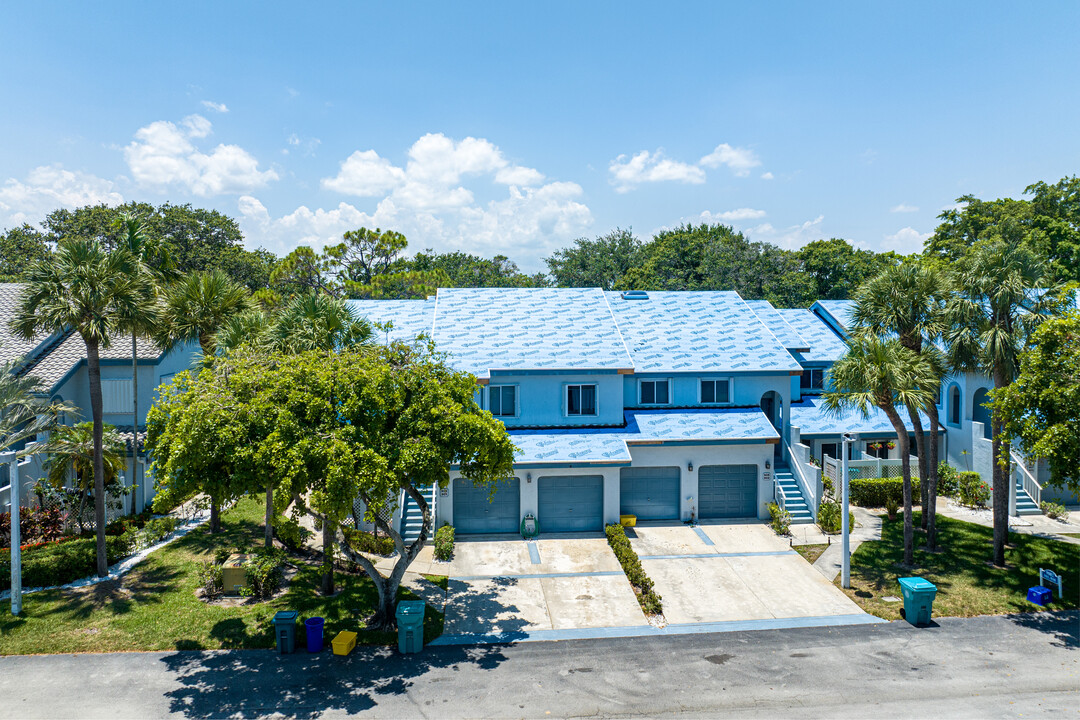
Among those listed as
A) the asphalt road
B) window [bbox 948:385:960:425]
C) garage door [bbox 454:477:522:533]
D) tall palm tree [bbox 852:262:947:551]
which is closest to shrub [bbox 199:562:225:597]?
the asphalt road

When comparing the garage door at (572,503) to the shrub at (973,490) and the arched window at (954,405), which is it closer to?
the shrub at (973,490)

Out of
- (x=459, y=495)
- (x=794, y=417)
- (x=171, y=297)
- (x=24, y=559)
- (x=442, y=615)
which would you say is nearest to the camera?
(x=442, y=615)

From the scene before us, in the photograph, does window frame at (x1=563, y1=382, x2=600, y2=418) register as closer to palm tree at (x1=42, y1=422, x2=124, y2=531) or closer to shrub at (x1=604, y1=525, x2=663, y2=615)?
shrub at (x1=604, y1=525, x2=663, y2=615)

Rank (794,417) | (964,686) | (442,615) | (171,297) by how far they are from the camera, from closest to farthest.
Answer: (964,686)
(442,615)
(171,297)
(794,417)

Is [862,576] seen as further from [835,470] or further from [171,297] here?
[171,297]

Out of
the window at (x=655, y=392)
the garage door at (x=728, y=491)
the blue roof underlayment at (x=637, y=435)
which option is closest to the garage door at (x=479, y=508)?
the blue roof underlayment at (x=637, y=435)

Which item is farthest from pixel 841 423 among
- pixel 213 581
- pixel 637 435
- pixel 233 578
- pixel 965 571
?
pixel 213 581

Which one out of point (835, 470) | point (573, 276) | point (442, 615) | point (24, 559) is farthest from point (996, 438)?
point (573, 276)
